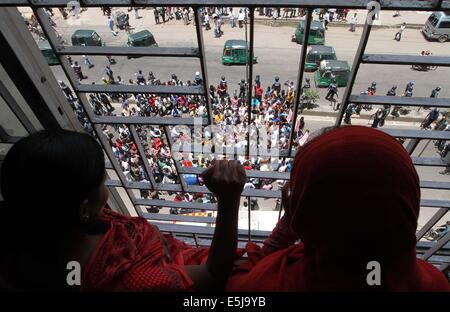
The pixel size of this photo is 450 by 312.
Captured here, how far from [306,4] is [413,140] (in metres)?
1.44

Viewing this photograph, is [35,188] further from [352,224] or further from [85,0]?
[352,224]

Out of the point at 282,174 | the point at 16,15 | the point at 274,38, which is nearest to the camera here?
the point at 16,15

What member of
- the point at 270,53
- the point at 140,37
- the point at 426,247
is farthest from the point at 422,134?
the point at 270,53

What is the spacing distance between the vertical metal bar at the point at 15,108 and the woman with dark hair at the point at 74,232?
1.21 meters

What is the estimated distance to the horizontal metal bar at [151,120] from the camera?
2.43m

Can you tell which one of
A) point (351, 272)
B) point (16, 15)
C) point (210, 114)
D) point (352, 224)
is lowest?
point (210, 114)

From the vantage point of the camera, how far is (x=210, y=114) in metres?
2.44

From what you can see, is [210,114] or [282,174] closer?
[210,114]

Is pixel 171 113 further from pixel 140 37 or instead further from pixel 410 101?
pixel 410 101

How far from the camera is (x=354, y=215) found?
1.20 meters

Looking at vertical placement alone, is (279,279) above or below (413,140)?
above

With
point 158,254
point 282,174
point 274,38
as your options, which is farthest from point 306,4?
point 274,38

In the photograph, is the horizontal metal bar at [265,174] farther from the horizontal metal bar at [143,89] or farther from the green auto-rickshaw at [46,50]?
the green auto-rickshaw at [46,50]
